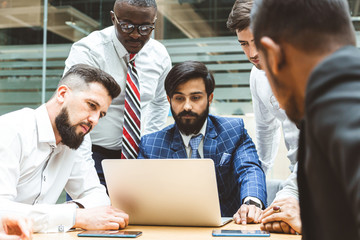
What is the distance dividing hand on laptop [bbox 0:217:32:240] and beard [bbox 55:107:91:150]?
0.67 m

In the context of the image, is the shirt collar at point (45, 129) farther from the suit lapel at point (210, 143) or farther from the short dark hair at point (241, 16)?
the short dark hair at point (241, 16)

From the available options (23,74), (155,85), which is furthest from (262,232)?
(23,74)

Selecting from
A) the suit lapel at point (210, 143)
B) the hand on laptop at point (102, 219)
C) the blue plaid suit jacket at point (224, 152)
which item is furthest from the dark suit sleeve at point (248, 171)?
the hand on laptop at point (102, 219)

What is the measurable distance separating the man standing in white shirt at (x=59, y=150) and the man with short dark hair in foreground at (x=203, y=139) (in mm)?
351

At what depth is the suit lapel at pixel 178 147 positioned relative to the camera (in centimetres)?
218

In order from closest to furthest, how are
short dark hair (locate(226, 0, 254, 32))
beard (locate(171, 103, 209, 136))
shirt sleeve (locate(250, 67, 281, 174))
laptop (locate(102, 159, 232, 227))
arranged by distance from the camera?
laptop (locate(102, 159, 232, 227)), short dark hair (locate(226, 0, 254, 32)), beard (locate(171, 103, 209, 136)), shirt sleeve (locate(250, 67, 281, 174))

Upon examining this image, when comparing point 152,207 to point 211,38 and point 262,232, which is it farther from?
point 211,38

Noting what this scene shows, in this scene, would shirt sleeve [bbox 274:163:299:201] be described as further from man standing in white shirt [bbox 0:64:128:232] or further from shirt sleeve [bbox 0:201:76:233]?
shirt sleeve [bbox 0:201:76:233]

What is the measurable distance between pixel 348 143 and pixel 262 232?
3.34 ft

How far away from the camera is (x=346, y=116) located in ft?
1.45

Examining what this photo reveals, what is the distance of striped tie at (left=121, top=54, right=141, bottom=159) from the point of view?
2352mm

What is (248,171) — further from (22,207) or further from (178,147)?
(22,207)

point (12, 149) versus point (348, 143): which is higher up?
point (348, 143)

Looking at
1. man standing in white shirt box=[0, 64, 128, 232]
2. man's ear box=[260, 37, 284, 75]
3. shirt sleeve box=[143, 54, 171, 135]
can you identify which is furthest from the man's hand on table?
shirt sleeve box=[143, 54, 171, 135]
